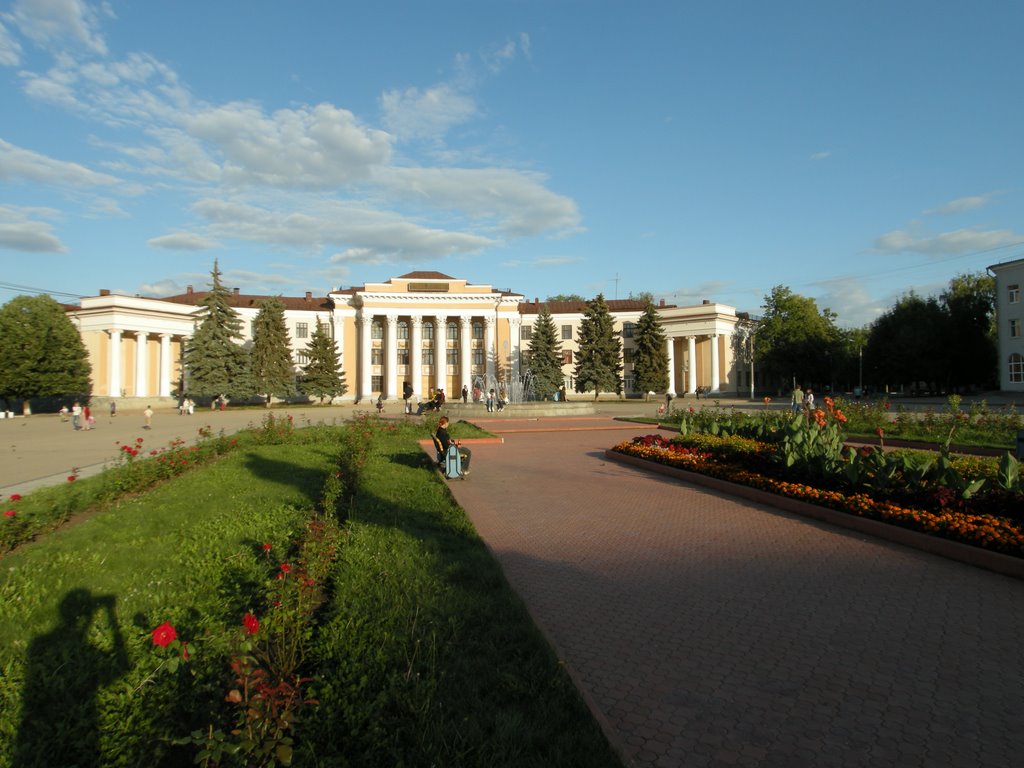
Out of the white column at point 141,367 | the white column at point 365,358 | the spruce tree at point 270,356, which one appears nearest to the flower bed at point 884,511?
the spruce tree at point 270,356

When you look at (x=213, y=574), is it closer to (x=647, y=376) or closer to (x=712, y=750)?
(x=712, y=750)

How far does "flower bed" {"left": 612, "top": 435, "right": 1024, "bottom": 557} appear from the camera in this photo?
247 inches

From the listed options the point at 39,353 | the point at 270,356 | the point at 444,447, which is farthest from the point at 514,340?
the point at 444,447

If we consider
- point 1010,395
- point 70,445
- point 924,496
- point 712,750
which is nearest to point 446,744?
point 712,750

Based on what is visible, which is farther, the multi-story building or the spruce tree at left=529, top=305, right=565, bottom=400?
the spruce tree at left=529, top=305, right=565, bottom=400

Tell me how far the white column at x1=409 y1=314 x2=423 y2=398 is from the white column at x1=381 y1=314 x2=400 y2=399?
6.06ft

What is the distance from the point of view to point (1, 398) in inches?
1937

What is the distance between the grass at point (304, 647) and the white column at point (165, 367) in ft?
188

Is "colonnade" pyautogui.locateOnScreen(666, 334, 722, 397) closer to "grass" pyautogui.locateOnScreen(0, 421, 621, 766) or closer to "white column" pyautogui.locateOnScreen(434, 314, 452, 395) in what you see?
"white column" pyautogui.locateOnScreen(434, 314, 452, 395)

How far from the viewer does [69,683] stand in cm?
402

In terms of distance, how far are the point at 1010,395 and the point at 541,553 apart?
49.2 m

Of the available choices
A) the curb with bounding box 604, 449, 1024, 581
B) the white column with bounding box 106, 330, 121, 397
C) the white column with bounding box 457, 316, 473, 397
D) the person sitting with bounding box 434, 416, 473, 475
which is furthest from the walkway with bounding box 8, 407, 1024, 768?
the white column with bounding box 106, 330, 121, 397

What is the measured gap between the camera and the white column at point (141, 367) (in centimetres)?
5541

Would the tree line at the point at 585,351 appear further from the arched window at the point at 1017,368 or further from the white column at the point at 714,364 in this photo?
the arched window at the point at 1017,368
